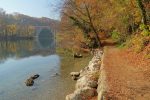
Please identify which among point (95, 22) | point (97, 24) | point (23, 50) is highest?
point (95, 22)

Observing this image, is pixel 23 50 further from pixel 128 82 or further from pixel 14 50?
pixel 128 82

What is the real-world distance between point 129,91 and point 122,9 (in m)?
18.7

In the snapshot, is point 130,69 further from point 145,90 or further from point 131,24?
point 131,24

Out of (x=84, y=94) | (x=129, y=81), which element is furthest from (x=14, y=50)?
(x=129, y=81)

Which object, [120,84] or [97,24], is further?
[97,24]

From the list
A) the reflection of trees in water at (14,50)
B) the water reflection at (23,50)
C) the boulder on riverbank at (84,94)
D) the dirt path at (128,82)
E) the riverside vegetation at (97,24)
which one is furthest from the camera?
the reflection of trees in water at (14,50)

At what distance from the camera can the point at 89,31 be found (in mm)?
46312

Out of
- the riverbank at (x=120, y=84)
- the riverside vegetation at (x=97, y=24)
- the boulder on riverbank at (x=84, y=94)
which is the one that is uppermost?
the riverside vegetation at (x=97, y=24)

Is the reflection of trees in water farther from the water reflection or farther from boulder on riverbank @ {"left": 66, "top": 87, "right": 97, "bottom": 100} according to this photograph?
boulder on riverbank @ {"left": 66, "top": 87, "right": 97, "bottom": 100}

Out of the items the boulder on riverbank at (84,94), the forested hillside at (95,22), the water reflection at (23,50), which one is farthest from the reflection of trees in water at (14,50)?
the boulder on riverbank at (84,94)

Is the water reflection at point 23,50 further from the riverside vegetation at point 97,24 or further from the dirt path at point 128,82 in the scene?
the dirt path at point 128,82

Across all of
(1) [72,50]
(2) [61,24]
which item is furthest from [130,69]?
(2) [61,24]

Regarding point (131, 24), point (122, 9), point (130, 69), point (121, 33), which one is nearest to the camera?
point (130, 69)

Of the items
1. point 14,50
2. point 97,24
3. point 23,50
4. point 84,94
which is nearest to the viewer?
point 84,94
